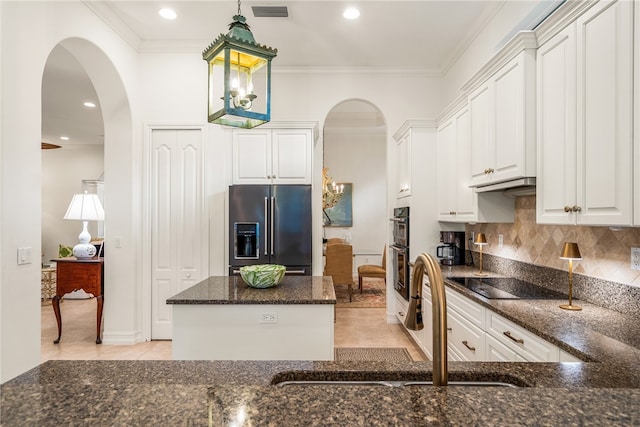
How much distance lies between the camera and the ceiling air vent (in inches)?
130

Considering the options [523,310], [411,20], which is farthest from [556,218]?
[411,20]

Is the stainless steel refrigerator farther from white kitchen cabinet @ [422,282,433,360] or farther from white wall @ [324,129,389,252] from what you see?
white wall @ [324,129,389,252]

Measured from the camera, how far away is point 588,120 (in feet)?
5.51

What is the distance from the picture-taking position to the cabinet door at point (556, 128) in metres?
1.80

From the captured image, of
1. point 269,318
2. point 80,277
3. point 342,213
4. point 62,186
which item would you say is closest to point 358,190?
point 342,213

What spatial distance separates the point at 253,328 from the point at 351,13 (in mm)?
3006

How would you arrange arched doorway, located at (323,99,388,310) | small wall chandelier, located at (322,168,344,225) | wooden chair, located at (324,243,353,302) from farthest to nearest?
arched doorway, located at (323,99,388,310) → small wall chandelier, located at (322,168,344,225) → wooden chair, located at (324,243,353,302)

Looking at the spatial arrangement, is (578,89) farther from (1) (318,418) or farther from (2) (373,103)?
(2) (373,103)

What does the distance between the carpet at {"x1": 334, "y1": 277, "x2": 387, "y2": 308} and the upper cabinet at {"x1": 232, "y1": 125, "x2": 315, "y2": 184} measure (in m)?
2.45

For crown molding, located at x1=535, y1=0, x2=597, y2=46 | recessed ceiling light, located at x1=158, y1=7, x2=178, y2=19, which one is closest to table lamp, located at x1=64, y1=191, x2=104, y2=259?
recessed ceiling light, located at x1=158, y1=7, x2=178, y2=19

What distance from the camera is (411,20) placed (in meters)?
3.52

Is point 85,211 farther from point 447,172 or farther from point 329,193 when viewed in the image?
point 447,172

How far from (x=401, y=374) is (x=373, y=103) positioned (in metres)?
4.10

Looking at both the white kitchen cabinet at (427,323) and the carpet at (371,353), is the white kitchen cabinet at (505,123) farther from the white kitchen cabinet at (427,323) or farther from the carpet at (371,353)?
the carpet at (371,353)
